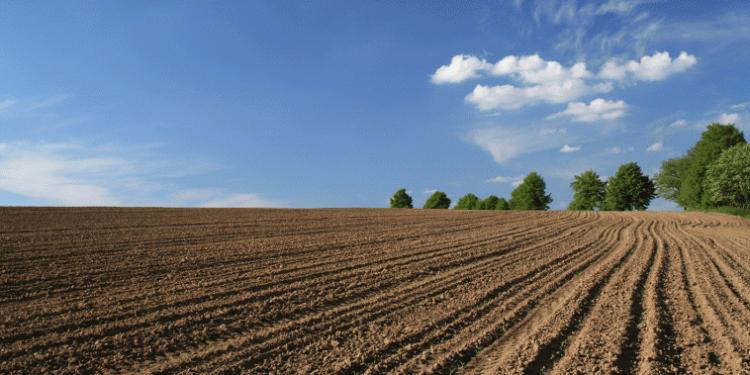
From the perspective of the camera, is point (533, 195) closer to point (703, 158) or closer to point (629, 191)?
point (629, 191)

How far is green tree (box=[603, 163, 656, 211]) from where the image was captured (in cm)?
5619

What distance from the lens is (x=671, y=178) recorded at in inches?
2249

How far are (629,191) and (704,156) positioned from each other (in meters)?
8.39

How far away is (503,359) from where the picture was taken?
18.6 feet

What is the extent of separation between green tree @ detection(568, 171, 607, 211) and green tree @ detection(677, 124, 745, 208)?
359 inches

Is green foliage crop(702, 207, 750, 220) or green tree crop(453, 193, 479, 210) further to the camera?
green tree crop(453, 193, 479, 210)

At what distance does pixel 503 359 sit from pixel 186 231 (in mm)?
13805

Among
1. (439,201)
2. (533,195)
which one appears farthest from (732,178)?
(439,201)

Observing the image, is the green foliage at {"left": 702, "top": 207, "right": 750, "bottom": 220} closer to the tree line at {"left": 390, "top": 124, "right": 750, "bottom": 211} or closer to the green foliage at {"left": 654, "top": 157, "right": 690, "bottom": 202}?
the tree line at {"left": 390, "top": 124, "right": 750, "bottom": 211}

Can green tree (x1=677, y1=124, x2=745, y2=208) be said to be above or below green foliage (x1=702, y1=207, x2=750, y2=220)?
above

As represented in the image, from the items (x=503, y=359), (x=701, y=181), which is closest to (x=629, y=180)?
(x=701, y=181)

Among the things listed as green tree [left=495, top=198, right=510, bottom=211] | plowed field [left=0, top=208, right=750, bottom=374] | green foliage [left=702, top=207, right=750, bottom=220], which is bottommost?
plowed field [left=0, top=208, right=750, bottom=374]

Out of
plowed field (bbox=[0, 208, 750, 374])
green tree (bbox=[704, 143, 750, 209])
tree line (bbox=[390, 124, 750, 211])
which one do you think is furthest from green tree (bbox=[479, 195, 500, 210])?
plowed field (bbox=[0, 208, 750, 374])

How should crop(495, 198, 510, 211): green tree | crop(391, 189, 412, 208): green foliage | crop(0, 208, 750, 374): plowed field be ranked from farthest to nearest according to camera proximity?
1. crop(495, 198, 510, 211): green tree
2. crop(391, 189, 412, 208): green foliage
3. crop(0, 208, 750, 374): plowed field
